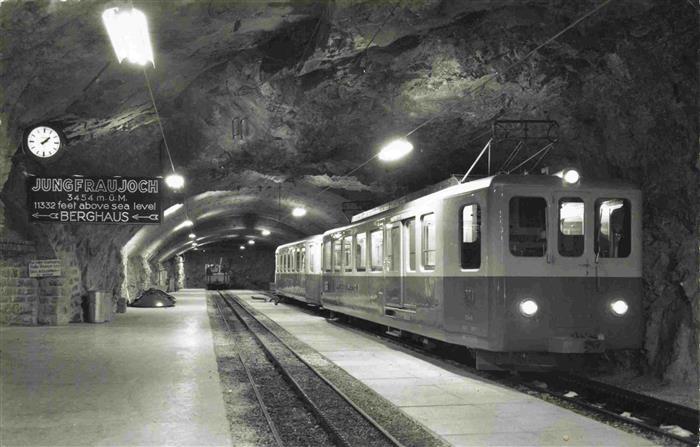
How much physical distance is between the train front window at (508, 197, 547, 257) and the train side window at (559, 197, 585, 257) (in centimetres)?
23

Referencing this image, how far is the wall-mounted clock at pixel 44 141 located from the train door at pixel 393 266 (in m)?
5.72

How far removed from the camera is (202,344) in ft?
43.2

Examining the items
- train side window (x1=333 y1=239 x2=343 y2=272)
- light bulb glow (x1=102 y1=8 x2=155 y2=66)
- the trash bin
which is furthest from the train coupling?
the trash bin

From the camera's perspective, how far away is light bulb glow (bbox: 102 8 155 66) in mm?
7297

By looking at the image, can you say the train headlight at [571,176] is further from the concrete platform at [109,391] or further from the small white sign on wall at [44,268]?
the small white sign on wall at [44,268]

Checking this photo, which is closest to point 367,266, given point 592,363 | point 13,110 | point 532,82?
point 532,82

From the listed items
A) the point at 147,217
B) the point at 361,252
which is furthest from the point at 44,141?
the point at 361,252

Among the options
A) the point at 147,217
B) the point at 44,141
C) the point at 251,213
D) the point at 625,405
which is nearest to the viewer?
the point at 625,405

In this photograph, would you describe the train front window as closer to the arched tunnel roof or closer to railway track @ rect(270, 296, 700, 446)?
railway track @ rect(270, 296, 700, 446)

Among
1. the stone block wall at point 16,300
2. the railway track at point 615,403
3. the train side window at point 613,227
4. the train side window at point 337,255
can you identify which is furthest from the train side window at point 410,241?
the stone block wall at point 16,300

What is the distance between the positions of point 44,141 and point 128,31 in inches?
155

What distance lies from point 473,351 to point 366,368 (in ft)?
6.38

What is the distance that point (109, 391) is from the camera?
791 centimetres

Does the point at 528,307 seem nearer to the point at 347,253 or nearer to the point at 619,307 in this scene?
the point at 619,307
